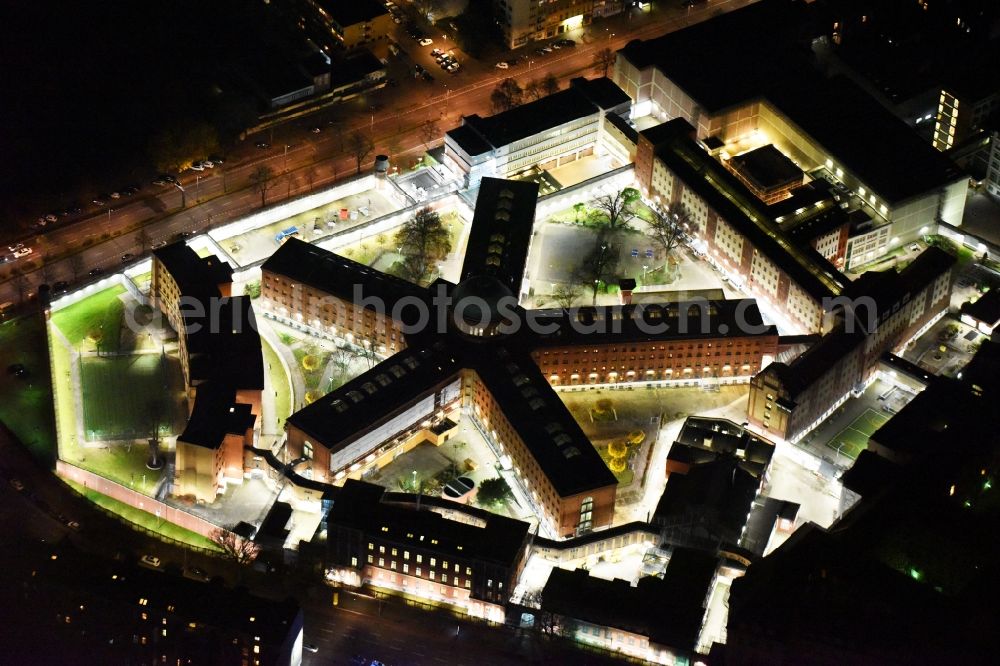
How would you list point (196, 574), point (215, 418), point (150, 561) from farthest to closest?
point (215, 418) < point (150, 561) < point (196, 574)

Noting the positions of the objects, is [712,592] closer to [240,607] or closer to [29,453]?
[240,607]

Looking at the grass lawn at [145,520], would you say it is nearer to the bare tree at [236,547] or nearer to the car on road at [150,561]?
the bare tree at [236,547]

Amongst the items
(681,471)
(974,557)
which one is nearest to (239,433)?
(681,471)

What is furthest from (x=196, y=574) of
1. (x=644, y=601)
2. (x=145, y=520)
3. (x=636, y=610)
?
(x=644, y=601)

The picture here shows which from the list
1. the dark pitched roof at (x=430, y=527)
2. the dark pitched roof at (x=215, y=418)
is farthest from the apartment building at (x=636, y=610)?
the dark pitched roof at (x=215, y=418)

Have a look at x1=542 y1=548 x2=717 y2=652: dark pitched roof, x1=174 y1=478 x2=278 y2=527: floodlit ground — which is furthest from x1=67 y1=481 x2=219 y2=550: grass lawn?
x1=542 y1=548 x2=717 y2=652: dark pitched roof

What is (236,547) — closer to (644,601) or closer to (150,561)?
(150,561)
